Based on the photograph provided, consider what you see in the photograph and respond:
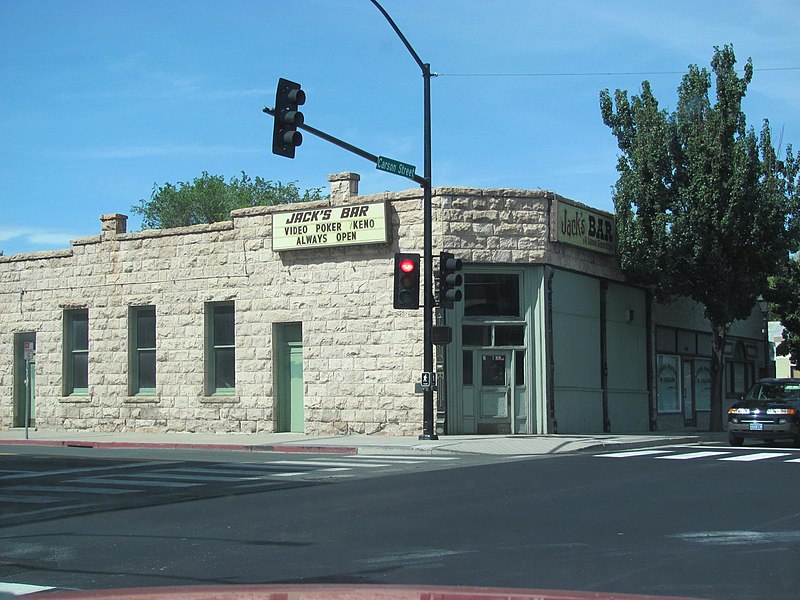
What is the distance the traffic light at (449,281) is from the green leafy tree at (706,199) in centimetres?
779

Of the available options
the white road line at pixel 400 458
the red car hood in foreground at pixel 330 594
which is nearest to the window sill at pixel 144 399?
the white road line at pixel 400 458

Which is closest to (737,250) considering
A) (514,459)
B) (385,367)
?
(385,367)

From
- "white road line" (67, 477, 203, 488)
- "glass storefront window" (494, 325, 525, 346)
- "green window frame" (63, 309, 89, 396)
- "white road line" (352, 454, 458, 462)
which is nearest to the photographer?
"white road line" (67, 477, 203, 488)

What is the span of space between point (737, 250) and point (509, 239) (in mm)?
7034

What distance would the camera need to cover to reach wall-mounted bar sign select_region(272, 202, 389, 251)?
81.9 ft

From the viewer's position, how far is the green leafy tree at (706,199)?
26.5 meters

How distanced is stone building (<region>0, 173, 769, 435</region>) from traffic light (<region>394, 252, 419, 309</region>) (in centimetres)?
273

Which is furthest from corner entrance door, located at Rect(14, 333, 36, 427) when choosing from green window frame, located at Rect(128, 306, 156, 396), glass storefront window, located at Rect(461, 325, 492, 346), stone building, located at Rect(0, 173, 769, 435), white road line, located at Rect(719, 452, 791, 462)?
white road line, located at Rect(719, 452, 791, 462)

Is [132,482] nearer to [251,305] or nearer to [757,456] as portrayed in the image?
[757,456]

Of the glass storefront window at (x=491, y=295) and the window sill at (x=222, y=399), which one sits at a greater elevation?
the glass storefront window at (x=491, y=295)

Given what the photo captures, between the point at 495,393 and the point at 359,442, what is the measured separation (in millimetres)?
4252

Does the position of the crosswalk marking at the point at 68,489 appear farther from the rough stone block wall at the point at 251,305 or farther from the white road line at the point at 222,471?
the rough stone block wall at the point at 251,305

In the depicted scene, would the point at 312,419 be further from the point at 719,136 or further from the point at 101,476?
the point at 719,136

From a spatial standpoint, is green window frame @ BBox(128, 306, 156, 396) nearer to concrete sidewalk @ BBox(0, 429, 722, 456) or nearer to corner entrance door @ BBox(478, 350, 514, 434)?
concrete sidewalk @ BBox(0, 429, 722, 456)
